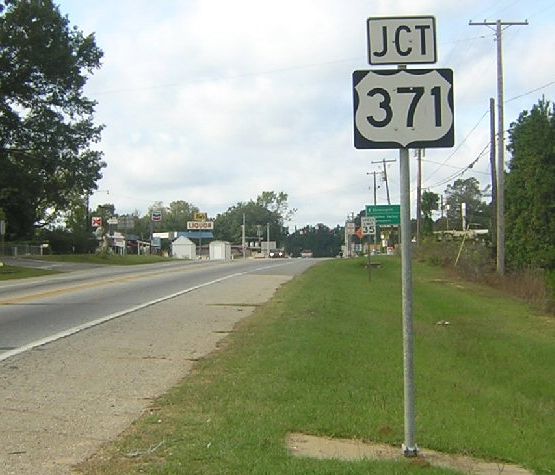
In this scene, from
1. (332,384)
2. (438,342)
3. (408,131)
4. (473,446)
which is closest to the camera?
(408,131)

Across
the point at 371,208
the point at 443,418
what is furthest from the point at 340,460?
the point at 371,208

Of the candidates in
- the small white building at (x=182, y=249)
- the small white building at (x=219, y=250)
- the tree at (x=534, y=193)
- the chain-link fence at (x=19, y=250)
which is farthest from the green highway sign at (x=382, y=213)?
the small white building at (x=219, y=250)

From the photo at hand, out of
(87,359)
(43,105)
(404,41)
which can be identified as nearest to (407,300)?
(404,41)

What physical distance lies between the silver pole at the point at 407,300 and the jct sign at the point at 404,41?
0.68 meters

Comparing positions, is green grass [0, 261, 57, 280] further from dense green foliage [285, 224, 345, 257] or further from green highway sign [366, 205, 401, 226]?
dense green foliage [285, 224, 345, 257]

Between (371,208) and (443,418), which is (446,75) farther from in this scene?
(371,208)

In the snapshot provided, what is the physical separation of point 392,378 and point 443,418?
205cm

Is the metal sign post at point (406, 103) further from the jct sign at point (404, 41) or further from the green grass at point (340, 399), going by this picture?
the green grass at point (340, 399)

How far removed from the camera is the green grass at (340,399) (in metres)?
5.86

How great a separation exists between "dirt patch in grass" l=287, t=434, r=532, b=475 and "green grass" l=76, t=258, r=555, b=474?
0.45ft

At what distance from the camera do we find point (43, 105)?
52875mm

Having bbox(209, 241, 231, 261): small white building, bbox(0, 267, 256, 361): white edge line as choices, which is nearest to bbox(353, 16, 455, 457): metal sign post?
bbox(0, 267, 256, 361): white edge line

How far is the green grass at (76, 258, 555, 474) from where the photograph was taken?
19.2ft

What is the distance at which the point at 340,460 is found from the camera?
571 centimetres
